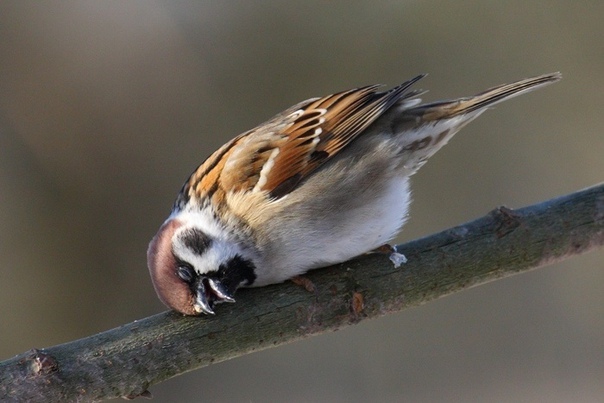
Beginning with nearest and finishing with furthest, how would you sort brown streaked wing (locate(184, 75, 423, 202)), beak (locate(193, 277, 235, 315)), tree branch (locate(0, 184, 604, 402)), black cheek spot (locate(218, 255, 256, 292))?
tree branch (locate(0, 184, 604, 402)), beak (locate(193, 277, 235, 315)), black cheek spot (locate(218, 255, 256, 292)), brown streaked wing (locate(184, 75, 423, 202))

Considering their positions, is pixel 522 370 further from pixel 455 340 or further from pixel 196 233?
pixel 196 233

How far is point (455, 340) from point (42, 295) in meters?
2.38

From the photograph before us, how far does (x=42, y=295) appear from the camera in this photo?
4.19m

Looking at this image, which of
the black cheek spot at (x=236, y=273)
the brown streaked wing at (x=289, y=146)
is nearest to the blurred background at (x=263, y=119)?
the brown streaked wing at (x=289, y=146)

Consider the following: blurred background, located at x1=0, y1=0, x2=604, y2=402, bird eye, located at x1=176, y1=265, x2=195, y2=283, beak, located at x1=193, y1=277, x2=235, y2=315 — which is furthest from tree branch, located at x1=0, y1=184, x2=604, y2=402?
Answer: blurred background, located at x1=0, y1=0, x2=604, y2=402

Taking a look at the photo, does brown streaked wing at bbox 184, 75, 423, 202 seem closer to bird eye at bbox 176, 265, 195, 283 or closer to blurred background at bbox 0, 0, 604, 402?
bird eye at bbox 176, 265, 195, 283

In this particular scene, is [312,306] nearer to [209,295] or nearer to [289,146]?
[209,295]

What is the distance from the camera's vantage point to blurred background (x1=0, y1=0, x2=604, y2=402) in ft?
13.0

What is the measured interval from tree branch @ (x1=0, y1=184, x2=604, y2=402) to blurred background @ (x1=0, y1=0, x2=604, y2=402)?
2070 millimetres

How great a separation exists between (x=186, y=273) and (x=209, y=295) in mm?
138

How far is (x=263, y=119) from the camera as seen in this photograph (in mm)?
4395

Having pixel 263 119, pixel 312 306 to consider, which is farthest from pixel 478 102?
pixel 263 119

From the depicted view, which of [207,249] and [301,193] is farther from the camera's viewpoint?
[301,193]

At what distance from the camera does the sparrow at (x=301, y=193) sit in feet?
6.33
